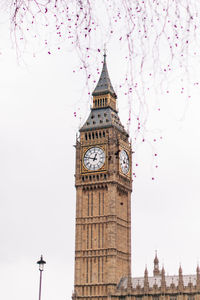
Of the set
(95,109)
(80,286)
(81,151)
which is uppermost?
(95,109)

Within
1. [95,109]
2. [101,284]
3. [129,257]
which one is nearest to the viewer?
[101,284]

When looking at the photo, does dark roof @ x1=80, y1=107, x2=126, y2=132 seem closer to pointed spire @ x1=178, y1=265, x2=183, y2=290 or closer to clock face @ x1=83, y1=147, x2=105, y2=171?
clock face @ x1=83, y1=147, x2=105, y2=171

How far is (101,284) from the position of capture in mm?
88750

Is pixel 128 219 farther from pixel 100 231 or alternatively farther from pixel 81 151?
pixel 81 151

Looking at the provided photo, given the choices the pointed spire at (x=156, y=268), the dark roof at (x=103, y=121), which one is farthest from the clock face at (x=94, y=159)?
the pointed spire at (x=156, y=268)

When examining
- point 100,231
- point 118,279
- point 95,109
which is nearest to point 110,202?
point 100,231

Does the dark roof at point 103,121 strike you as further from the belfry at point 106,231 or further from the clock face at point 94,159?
the clock face at point 94,159

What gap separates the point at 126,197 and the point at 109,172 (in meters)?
7.19

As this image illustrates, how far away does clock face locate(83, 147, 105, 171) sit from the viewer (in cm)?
9506

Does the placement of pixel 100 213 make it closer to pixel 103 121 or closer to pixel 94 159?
pixel 94 159

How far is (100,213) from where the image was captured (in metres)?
92.9

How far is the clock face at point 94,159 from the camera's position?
9506 centimetres

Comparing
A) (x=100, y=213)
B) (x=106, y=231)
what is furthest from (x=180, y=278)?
(x=100, y=213)

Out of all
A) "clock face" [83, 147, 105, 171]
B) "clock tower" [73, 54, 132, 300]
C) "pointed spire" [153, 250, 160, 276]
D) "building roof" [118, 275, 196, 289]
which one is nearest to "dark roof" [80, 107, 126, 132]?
"clock tower" [73, 54, 132, 300]
